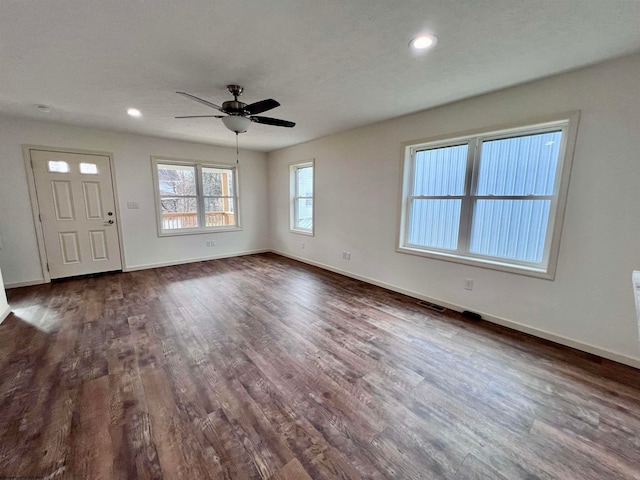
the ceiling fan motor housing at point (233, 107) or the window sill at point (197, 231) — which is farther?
the window sill at point (197, 231)

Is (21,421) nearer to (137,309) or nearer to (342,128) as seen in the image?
(137,309)

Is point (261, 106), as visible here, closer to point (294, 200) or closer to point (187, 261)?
point (294, 200)

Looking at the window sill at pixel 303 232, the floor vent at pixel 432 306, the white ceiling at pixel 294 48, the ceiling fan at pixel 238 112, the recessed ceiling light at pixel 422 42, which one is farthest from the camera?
the window sill at pixel 303 232

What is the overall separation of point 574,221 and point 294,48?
2.88m

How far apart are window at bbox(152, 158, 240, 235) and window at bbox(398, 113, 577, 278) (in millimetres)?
4058

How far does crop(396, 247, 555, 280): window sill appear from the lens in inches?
99.0

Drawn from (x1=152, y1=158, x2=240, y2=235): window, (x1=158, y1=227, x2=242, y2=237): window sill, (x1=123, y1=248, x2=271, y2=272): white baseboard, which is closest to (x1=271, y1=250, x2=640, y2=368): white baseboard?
(x1=123, y1=248, x2=271, y2=272): white baseboard

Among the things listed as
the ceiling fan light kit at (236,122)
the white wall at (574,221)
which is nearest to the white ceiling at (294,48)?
the white wall at (574,221)

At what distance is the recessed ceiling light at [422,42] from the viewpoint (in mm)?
1813

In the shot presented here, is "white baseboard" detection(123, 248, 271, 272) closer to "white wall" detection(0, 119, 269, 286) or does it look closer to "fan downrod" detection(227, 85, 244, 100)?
"white wall" detection(0, 119, 269, 286)

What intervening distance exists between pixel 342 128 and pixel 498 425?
4001 mm

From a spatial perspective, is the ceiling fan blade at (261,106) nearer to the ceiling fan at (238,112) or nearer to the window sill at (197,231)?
the ceiling fan at (238,112)

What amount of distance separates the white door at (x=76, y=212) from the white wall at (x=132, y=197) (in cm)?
15

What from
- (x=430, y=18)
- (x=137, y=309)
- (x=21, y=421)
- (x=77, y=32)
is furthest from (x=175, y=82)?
(x=21, y=421)
